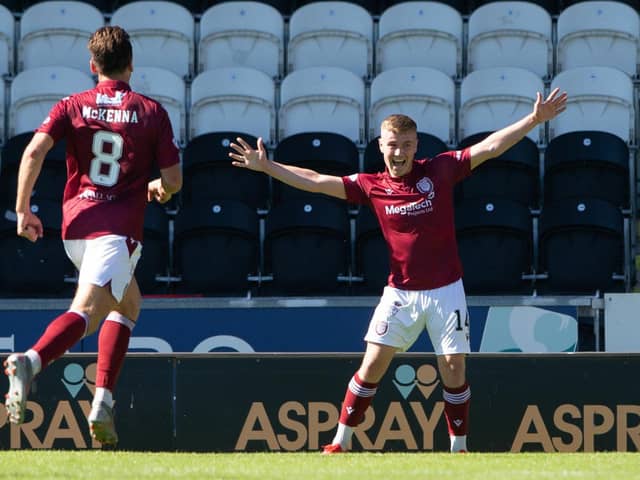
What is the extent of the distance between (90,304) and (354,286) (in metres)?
5.01

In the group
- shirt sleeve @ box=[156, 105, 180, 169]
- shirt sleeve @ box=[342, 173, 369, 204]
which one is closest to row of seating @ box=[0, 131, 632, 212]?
shirt sleeve @ box=[342, 173, 369, 204]

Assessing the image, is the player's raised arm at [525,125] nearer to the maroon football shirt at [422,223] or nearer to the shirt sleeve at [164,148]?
the maroon football shirt at [422,223]

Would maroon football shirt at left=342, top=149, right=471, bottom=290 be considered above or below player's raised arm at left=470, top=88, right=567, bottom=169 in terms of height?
below

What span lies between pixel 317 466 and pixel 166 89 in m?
7.01

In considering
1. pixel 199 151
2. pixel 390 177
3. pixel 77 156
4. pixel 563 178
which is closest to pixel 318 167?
pixel 199 151

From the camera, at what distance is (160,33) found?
1256cm

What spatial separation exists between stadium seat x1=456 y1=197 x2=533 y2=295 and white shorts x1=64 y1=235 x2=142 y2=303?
15.7 feet

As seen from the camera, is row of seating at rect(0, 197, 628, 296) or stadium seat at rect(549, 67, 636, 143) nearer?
row of seating at rect(0, 197, 628, 296)

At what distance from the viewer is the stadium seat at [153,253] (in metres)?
10.2

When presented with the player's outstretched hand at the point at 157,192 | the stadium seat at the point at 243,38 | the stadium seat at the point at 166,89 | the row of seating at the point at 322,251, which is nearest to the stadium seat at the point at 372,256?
the row of seating at the point at 322,251

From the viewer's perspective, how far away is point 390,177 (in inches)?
259

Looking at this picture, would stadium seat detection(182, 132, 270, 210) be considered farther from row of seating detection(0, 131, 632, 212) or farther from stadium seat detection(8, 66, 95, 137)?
stadium seat detection(8, 66, 95, 137)

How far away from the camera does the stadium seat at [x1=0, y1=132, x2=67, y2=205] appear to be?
425 inches

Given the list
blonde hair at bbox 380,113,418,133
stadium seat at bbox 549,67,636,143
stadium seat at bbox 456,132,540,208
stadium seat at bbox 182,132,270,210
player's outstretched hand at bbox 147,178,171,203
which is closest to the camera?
player's outstretched hand at bbox 147,178,171,203
